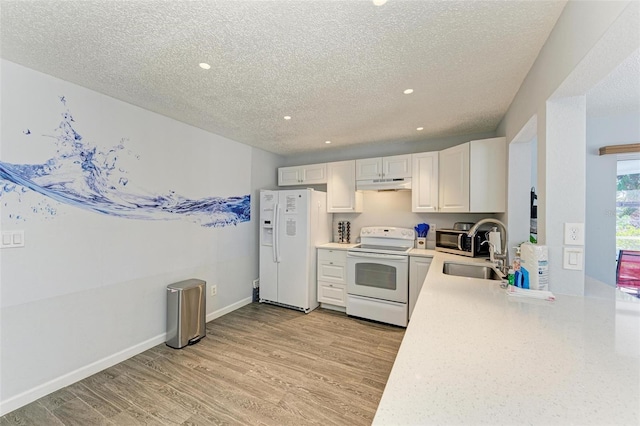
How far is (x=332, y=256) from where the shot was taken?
358 cm

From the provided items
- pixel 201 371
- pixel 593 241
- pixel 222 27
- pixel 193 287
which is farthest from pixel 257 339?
pixel 593 241

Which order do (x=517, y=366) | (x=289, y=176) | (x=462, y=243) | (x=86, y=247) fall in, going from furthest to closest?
(x=289, y=176) < (x=462, y=243) < (x=86, y=247) < (x=517, y=366)

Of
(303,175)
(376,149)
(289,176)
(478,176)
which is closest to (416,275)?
(478,176)

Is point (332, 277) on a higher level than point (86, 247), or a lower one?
lower

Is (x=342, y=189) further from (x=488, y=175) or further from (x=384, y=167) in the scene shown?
(x=488, y=175)

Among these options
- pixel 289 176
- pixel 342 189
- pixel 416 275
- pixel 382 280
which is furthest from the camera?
pixel 289 176

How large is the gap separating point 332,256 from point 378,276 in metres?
0.70

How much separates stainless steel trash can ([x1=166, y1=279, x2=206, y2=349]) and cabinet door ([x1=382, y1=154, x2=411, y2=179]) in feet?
8.80

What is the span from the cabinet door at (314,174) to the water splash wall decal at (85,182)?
6.02ft

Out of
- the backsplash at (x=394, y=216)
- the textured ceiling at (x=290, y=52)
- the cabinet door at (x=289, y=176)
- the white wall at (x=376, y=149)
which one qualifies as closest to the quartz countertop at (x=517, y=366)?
the textured ceiling at (x=290, y=52)

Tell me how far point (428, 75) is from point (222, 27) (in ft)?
4.61

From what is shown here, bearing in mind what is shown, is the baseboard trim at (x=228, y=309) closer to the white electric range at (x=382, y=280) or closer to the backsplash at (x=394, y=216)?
the white electric range at (x=382, y=280)

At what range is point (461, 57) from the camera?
5.37 ft

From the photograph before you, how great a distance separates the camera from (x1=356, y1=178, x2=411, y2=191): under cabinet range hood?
3334 mm
